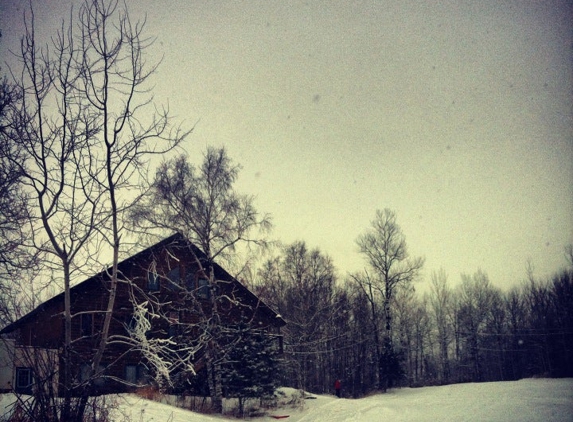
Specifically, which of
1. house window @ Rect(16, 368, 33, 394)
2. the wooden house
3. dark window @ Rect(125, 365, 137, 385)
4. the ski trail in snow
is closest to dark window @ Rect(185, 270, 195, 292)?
the wooden house

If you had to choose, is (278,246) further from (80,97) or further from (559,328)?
(559,328)

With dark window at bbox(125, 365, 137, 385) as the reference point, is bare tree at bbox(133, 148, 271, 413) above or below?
above

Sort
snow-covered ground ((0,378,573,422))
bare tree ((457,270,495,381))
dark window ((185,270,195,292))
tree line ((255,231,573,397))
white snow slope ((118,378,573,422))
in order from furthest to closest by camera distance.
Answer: bare tree ((457,270,495,381))
tree line ((255,231,573,397))
dark window ((185,270,195,292))
white snow slope ((118,378,573,422))
snow-covered ground ((0,378,573,422))

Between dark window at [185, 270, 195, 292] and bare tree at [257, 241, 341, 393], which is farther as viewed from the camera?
bare tree at [257, 241, 341, 393]

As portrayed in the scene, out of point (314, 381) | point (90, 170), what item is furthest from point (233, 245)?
point (314, 381)

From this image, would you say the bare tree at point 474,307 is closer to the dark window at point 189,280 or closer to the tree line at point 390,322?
the tree line at point 390,322

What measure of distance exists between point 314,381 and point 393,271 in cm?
2047

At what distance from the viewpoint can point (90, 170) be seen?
7.63 metres

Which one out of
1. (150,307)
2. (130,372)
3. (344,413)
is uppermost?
(150,307)

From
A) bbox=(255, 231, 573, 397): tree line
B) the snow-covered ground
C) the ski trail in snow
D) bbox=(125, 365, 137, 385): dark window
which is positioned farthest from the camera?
bbox=(255, 231, 573, 397): tree line

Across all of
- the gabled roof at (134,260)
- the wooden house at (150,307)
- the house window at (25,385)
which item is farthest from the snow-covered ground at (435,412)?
the gabled roof at (134,260)

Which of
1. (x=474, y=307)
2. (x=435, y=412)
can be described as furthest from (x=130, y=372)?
(x=474, y=307)

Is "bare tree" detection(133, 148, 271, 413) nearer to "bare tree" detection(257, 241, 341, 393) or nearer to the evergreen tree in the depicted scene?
the evergreen tree

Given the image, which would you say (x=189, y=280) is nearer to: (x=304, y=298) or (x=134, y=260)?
(x=134, y=260)
